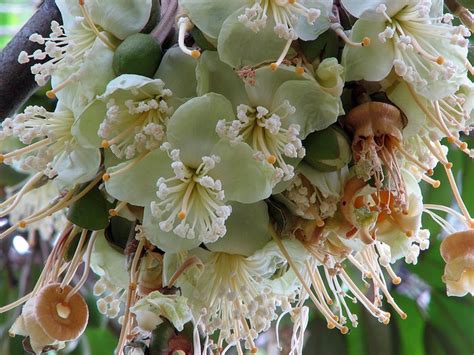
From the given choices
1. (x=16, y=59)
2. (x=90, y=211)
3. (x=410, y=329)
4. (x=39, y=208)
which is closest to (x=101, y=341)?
(x=39, y=208)

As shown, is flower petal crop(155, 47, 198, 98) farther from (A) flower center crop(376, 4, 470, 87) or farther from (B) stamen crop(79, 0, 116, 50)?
(A) flower center crop(376, 4, 470, 87)

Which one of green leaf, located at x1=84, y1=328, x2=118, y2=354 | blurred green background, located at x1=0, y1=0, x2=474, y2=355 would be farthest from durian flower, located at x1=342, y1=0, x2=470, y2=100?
green leaf, located at x1=84, y1=328, x2=118, y2=354

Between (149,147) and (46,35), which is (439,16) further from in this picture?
(46,35)

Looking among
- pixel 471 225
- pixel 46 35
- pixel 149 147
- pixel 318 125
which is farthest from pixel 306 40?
pixel 46 35

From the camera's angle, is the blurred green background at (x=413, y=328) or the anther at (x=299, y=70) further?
the blurred green background at (x=413, y=328)

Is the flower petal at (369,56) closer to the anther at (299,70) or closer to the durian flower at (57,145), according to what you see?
the anther at (299,70)

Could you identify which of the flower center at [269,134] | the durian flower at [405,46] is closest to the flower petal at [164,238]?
the flower center at [269,134]
